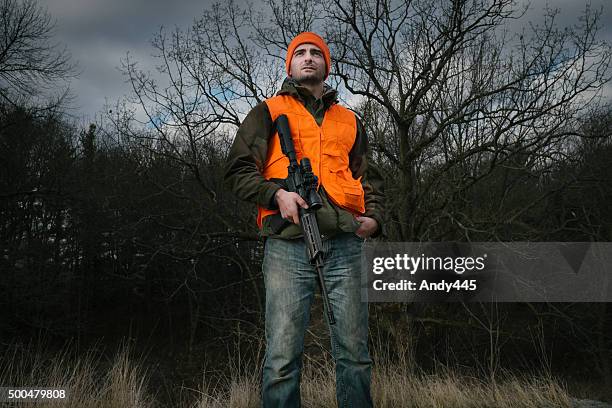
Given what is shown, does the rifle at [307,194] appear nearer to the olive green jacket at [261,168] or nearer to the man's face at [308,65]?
the olive green jacket at [261,168]

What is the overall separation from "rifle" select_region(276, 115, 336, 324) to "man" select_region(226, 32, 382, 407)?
43 millimetres

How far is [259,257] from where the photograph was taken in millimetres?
14625

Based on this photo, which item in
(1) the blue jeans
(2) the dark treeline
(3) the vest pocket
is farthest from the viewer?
(2) the dark treeline

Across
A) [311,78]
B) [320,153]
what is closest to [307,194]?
[320,153]

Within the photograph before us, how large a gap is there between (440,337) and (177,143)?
7.19 metres

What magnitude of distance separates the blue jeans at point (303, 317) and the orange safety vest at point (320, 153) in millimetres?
177

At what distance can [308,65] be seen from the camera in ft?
8.41

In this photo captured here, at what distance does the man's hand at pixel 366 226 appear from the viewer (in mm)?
2455

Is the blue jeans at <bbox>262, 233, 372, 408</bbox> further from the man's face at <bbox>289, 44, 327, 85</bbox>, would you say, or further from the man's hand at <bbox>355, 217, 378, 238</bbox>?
the man's face at <bbox>289, 44, 327, 85</bbox>

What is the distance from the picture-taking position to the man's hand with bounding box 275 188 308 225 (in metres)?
2.20

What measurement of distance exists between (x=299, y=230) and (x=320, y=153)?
372 millimetres

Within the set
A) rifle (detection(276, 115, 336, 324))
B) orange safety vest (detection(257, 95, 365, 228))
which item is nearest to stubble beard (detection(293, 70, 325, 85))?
orange safety vest (detection(257, 95, 365, 228))

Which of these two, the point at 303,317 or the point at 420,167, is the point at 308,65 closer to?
the point at 303,317

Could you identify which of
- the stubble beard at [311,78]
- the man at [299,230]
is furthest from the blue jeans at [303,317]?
the stubble beard at [311,78]
